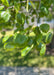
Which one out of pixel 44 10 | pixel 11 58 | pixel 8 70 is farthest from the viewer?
pixel 11 58

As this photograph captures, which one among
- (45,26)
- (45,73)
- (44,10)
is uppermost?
(44,10)

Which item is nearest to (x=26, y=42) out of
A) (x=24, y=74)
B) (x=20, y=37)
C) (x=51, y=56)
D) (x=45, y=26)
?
(x=20, y=37)

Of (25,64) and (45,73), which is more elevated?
(25,64)

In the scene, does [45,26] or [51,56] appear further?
[51,56]

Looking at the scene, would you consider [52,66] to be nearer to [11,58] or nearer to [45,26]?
[11,58]

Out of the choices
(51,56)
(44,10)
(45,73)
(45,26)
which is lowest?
(45,73)

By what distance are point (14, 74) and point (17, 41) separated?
7.84ft

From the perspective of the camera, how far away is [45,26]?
828 millimetres

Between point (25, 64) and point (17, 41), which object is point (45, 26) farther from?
point (25, 64)

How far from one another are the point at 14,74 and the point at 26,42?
235 cm

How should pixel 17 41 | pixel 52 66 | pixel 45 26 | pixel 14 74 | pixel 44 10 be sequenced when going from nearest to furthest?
pixel 17 41 < pixel 45 26 < pixel 44 10 < pixel 14 74 < pixel 52 66

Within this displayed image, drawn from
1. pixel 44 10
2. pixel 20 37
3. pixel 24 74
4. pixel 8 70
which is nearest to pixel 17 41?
pixel 20 37

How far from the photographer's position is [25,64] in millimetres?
3504

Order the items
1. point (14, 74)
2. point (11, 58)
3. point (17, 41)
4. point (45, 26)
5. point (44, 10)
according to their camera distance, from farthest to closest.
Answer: point (11, 58), point (14, 74), point (44, 10), point (45, 26), point (17, 41)
